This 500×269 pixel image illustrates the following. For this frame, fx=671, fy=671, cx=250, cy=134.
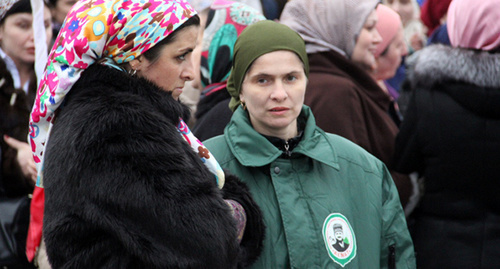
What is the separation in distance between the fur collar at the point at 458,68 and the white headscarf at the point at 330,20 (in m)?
0.45

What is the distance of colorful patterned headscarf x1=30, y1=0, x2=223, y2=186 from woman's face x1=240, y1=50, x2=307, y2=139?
563mm

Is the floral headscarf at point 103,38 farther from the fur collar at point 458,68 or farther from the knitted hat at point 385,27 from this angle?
the knitted hat at point 385,27

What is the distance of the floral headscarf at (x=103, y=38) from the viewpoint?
2145mm

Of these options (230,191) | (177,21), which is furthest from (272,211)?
(177,21)

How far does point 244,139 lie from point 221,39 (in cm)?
130

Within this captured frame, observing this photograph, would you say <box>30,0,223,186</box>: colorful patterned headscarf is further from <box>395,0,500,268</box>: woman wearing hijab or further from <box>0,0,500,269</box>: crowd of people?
<box>395,0,500,268</box>: woman wearing hijab

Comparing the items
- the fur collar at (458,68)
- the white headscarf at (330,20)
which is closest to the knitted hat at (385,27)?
the white headscarf at (330,20)

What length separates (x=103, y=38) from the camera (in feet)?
7.03

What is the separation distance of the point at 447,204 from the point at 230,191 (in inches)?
65.2

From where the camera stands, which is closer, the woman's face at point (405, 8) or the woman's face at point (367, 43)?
the woman's face at point (367, 43)

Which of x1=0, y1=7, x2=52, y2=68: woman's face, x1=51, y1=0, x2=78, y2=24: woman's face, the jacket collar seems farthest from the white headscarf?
x1=51, y1=0, x2=78, y2=24: woman's face

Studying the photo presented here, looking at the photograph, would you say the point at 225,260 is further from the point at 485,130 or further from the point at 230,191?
the point at 485,130

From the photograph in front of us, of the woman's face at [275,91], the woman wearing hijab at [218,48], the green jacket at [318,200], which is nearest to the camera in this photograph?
the green jacket at [318,200]

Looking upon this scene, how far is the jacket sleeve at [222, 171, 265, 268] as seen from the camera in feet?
7.99
